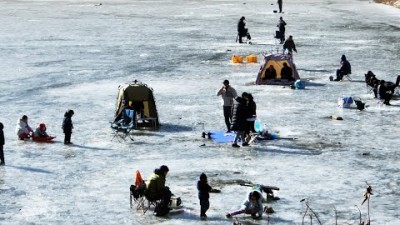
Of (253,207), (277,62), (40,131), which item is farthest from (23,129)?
(277,62)

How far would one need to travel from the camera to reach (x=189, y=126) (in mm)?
26391

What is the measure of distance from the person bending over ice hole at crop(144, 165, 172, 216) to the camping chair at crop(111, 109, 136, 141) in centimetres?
785

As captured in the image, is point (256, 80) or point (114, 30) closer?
point (256, 80)

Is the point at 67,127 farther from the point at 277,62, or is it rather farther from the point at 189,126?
the point at 277,62

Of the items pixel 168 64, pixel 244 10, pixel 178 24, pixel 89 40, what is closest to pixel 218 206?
pixel 168 64

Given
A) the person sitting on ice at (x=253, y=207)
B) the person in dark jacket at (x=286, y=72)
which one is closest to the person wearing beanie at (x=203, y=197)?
the person sitting on ice at (x=253, y=207)

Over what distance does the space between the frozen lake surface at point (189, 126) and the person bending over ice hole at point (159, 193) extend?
0.28m

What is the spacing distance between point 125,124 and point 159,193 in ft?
28.0

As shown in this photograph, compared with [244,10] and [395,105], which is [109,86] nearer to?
[395,105]

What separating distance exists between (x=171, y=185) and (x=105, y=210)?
224cm

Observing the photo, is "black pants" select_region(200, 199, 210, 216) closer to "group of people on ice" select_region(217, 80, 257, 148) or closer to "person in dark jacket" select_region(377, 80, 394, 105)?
"group of people on ice" select_region(217, 80, 257, 148)

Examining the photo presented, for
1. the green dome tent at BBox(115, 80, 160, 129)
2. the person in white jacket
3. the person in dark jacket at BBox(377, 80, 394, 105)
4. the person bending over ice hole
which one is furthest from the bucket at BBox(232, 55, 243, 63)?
the person bending over ice hole

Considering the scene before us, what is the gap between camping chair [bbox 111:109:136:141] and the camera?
82.8 feet

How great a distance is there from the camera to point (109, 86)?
3484 centimetres
